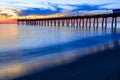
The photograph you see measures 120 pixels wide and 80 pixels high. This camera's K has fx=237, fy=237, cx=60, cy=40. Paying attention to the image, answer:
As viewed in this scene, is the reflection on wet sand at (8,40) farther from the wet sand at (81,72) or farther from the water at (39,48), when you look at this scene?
the wet sand at (81,72)

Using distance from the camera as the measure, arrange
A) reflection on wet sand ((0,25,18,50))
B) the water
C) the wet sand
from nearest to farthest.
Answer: the wet sand, the water, reflection on wet sand ((0,25,18,50))

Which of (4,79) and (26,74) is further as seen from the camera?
(26,74)

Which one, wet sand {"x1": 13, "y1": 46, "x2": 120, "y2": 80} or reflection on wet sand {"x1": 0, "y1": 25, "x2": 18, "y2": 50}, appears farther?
reflection on wet sand {"x1": 0, "y1": 25, "x2": 18, "y2": 50}

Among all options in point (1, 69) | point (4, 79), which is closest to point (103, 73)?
point (4, 79)

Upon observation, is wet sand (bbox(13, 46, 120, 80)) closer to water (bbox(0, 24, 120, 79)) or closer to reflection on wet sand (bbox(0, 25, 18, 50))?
water (bbox(0, 24, 120, 79))

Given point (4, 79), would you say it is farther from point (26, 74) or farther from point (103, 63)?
point (103, 63)

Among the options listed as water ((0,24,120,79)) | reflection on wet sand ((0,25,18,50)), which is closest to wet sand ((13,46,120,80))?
water ((0,24,120,79))

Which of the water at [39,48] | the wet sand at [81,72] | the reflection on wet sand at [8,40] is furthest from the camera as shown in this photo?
the reflection on wet sand at [8,40]

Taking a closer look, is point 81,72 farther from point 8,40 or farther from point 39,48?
point 8,40

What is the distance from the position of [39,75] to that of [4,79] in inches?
40.9

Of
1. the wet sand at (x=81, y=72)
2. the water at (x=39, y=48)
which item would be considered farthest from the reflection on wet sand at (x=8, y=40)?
the wet sand at (x=81, y=72)

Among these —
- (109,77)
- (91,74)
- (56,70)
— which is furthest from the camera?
(56,70)

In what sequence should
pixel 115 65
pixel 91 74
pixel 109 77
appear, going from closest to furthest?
1. pixel 109 77
2. pixel 91 74
3. pixel 115 65

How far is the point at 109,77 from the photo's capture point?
260 inches
